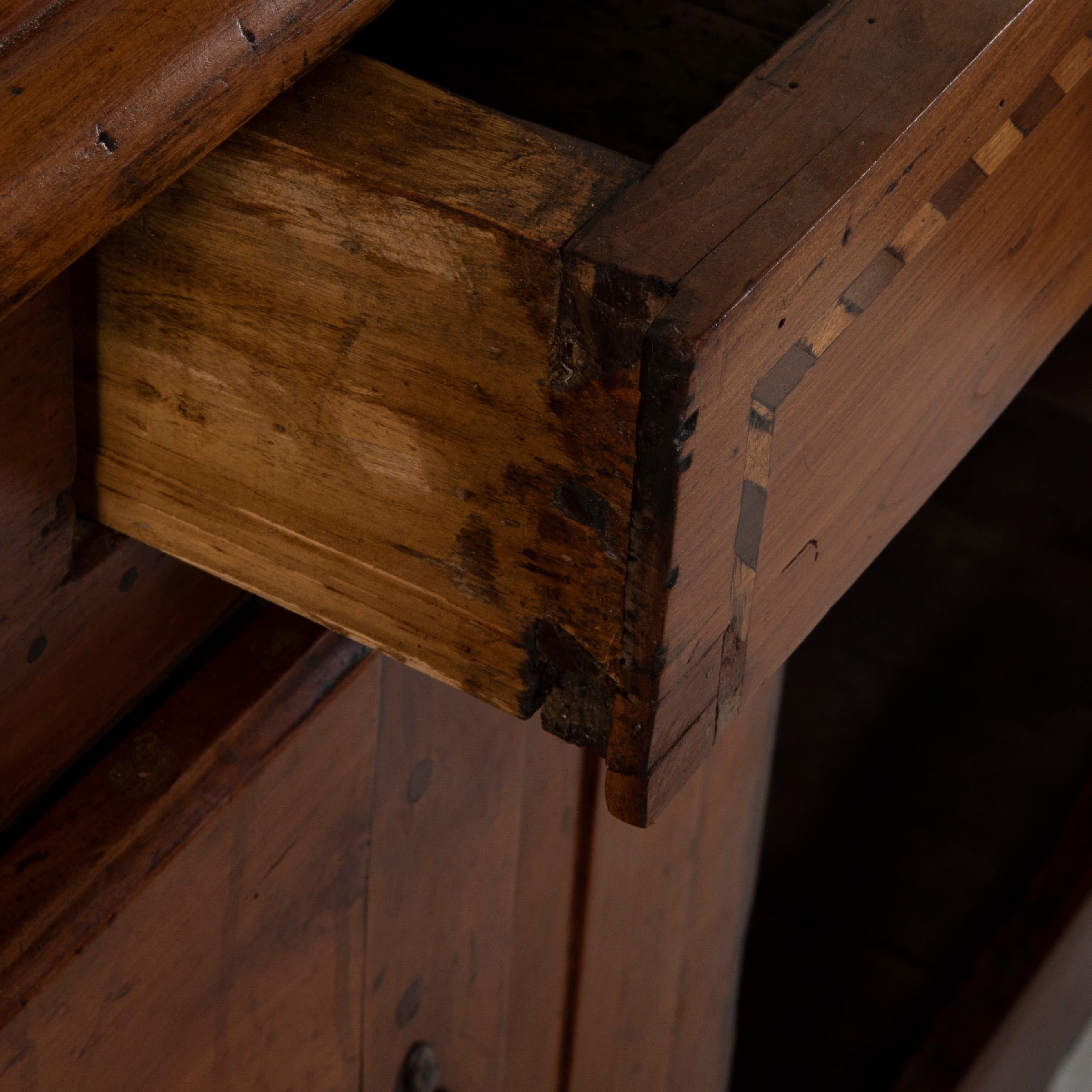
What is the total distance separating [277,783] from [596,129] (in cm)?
35

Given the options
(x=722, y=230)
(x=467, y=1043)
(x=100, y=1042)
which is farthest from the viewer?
(x=467, y=1043)

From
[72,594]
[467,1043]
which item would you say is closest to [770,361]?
[72,594]

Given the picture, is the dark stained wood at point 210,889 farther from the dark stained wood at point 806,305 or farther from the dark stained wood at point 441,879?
the dark stained wood at point 806,305

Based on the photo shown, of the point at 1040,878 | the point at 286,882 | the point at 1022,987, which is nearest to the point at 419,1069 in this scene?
the point at 286,882

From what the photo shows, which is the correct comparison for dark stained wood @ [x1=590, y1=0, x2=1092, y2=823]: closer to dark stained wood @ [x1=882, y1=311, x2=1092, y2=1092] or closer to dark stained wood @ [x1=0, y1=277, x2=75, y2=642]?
dark stained wood @ [x1=0, y1=277, x2=75, y2=642]

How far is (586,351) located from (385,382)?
0.08 meters

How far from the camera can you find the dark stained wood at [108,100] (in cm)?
34

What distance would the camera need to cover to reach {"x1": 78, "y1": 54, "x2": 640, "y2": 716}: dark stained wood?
1.28ft

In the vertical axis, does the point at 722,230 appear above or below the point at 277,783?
above

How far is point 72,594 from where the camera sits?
0.54 metres

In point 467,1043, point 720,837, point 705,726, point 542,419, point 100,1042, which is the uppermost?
point 542,419

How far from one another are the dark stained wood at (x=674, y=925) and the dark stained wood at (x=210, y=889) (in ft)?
0.96

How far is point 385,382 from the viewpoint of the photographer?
1.40ft

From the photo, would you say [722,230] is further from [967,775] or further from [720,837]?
[967,775]
